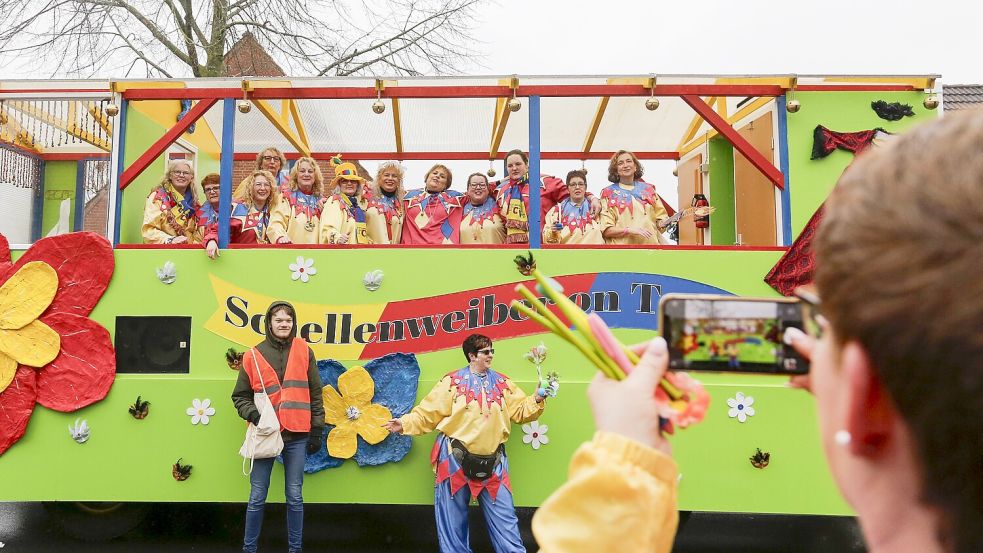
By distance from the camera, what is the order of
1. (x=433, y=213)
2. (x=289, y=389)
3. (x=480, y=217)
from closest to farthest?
1. (x=289, y=389)
2. (x=480, y=217)
3. (x=433, y=213)

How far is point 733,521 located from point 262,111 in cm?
521

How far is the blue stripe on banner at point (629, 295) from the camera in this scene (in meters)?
5.34

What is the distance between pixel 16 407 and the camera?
17.6 feet

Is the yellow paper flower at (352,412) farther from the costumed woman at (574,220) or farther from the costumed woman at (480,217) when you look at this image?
the costumed woman at (574,220)

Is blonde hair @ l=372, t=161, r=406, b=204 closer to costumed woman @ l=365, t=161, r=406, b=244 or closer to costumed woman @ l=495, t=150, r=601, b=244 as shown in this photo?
costumed woman @ l=365, t=161, r=406, b=244

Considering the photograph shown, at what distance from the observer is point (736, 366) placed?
1095 millimetres

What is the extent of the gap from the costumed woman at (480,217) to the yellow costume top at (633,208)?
0.86 m

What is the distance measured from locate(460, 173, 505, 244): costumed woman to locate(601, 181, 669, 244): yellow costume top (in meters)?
0.86

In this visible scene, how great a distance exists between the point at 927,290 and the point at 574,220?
560cm

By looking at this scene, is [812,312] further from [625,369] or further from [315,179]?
[315,179]

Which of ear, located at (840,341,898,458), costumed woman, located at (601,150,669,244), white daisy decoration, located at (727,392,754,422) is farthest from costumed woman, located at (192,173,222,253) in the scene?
ear, located at (840,341,898,458)

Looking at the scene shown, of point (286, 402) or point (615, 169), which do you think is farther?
point (615, 169)

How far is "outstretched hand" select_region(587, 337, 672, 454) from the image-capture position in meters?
1.00

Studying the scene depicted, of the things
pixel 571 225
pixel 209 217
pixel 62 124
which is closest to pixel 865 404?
pixel 571 225
